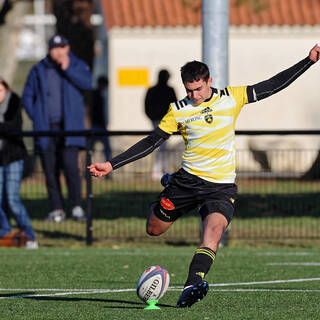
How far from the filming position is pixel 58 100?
15.8m

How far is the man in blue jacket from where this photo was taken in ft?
50.0

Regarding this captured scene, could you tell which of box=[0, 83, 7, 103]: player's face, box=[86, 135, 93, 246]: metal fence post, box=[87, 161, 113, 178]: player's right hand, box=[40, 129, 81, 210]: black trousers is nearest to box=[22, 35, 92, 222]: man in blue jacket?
box=[40, 129, 81, 210]: black trousers

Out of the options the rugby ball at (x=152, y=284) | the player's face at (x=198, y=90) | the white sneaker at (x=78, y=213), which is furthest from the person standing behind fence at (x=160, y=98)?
the rugby ball at (x=152, y=284)

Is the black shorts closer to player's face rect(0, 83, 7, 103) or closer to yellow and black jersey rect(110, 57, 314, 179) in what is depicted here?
yellow and black jersey rect(110, 57, 314, 179)

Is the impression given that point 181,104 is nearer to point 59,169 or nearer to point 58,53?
point 59,169

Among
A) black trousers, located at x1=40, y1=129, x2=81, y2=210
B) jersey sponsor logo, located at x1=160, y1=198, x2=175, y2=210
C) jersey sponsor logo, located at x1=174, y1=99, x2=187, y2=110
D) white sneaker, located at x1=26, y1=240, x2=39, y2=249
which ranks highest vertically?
jersey sponsor logo, located at x1=174, y1=99, x2=187, y2=110

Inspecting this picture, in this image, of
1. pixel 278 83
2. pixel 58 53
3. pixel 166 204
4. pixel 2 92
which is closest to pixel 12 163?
pixel 2 92

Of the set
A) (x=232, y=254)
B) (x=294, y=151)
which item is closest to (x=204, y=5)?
(x=294, y=151)

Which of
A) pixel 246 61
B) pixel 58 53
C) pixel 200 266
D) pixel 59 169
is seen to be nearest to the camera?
pixel 200 266

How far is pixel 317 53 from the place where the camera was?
9.34 metres

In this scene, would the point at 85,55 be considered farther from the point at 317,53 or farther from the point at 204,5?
the point at 317,53

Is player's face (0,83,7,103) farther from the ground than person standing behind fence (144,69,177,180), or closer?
farther from the ground

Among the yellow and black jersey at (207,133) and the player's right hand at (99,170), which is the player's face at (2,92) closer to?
the yellow and black jersey at (207,133)

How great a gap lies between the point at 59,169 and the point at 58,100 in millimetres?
1087
